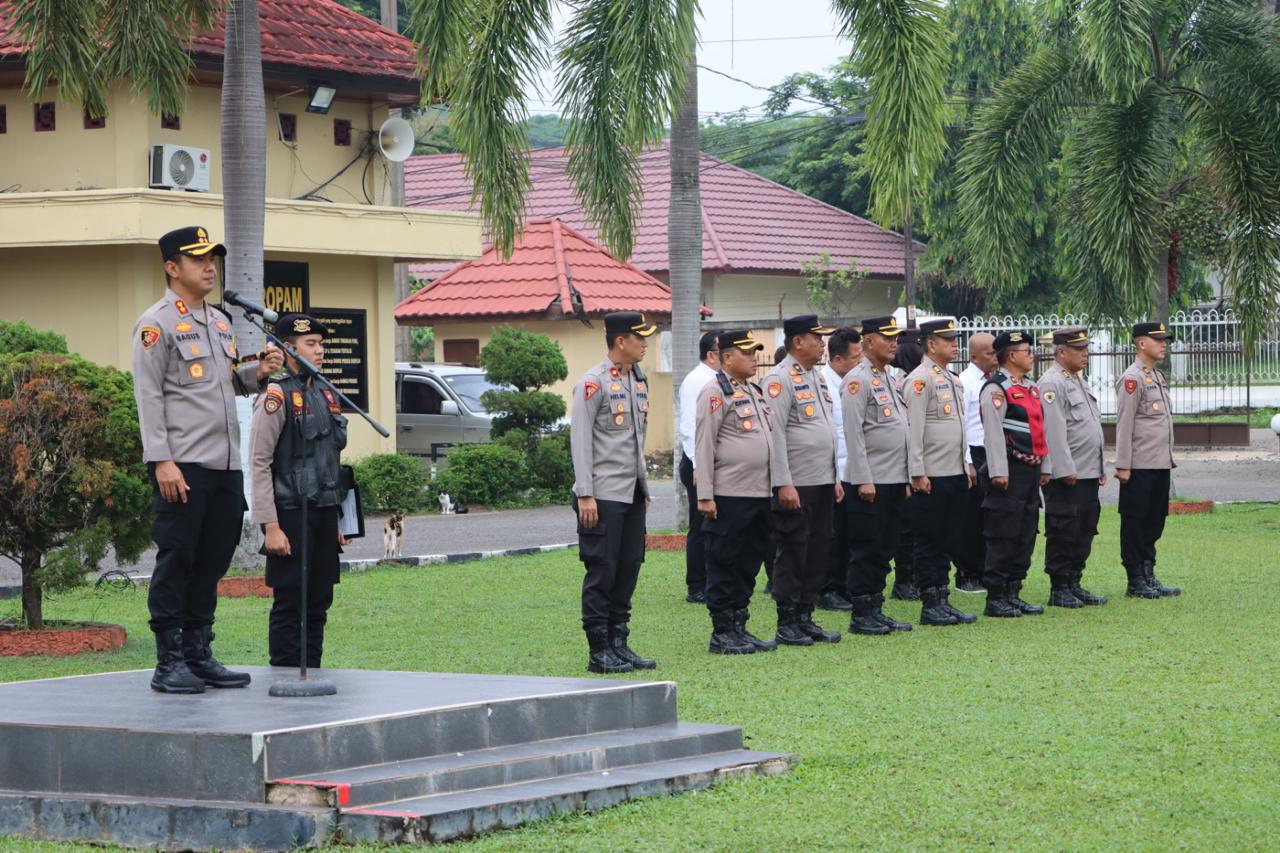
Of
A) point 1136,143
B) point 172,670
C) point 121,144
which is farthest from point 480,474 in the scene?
point 172,670

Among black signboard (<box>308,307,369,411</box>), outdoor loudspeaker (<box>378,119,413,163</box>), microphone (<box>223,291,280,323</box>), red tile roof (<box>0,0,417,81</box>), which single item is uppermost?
red tile roof (<box>0,0,417,81</box>)

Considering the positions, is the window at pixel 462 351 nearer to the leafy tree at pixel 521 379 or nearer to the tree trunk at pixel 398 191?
the tree trunk at pixel 398 191

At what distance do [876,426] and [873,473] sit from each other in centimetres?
31

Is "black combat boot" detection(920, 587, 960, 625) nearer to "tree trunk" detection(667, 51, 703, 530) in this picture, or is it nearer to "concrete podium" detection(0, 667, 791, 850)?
"concrete podium" detection(0, 667, 791, 850)

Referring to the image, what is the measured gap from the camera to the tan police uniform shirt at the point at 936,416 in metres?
12.1

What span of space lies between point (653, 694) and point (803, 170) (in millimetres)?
44188

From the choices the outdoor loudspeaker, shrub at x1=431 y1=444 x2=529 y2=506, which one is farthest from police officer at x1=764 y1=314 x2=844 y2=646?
the outdoor loudspeaker

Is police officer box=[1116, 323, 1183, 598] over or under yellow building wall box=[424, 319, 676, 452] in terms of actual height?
under

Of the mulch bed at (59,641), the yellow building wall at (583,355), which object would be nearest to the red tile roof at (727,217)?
the yellow building wall at (583,355)

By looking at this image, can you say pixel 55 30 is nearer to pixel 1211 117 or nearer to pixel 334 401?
pixel 334 401

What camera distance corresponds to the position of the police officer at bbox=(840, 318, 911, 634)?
11.4 m

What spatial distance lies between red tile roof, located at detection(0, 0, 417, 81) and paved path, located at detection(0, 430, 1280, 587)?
619 cm

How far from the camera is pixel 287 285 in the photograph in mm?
24000

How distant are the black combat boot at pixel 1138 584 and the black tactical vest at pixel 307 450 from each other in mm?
6678
